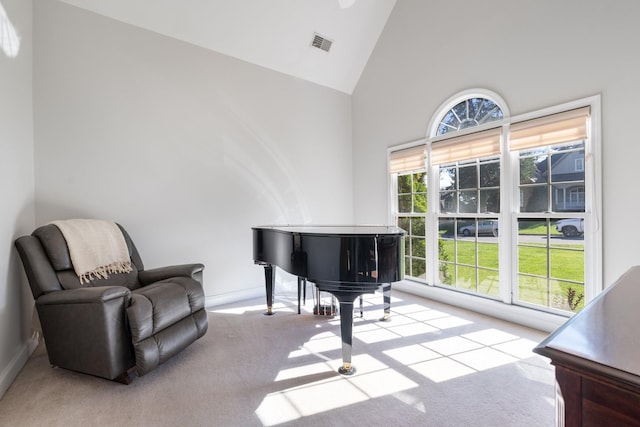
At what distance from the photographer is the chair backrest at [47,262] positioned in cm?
196

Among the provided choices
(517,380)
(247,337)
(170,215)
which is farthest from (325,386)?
(170,215)

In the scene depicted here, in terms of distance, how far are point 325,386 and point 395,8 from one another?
4512 millimetres

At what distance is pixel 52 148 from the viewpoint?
8.42 feet

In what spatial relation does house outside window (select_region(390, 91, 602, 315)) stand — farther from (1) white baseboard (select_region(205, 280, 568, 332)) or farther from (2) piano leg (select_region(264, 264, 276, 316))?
(2) piano leg (select_region(264, 264, 276, 316))

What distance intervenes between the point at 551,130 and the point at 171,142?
3.75m

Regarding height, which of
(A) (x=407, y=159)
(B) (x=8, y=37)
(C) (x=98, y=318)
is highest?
(B) (x=8, y=37)

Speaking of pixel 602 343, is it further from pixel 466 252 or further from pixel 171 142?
pixel 171 142

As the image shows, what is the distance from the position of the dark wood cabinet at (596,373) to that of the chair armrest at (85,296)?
218cm

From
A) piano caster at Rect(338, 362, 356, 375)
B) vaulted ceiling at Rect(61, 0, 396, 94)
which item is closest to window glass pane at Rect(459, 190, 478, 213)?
piano caster at Rect(338, 362, 356, 375)

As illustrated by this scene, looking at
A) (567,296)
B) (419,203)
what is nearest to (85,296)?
(419,203)

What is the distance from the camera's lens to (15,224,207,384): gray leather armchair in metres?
1.82

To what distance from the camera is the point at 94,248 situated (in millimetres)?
2314

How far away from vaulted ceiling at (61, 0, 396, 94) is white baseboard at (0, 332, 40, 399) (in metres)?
2.98

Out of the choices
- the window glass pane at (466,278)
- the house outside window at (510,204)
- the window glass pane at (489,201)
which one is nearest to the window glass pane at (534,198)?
the house outside window at (510,204)
